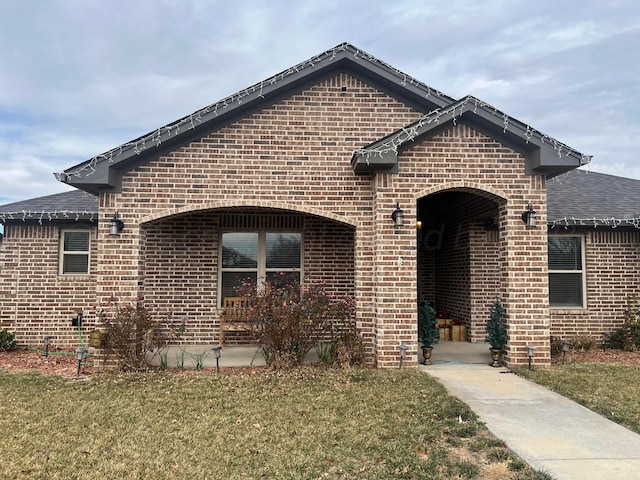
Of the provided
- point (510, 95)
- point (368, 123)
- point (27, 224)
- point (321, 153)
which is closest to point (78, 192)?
point (27, 224)

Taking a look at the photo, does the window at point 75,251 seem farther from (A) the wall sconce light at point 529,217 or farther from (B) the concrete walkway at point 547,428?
(A) the wall sconce light at point 529,217

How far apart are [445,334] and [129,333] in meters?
6.87

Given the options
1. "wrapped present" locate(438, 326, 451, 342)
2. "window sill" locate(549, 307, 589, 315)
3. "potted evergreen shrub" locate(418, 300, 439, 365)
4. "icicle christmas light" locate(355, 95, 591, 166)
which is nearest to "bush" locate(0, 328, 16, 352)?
"icicle christmas light" locate(355, 95, 591, 166)

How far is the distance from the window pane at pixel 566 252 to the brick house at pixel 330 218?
46 millimetres

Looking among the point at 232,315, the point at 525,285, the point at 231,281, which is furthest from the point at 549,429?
the point at 231,281

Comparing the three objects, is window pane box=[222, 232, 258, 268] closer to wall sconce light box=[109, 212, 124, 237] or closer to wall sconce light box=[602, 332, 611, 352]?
wall sconce light box=[109, 212, 124, 237]

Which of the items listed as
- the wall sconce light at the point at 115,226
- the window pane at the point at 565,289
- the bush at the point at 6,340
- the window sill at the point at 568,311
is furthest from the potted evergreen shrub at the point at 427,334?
the bush at the point at 6,340

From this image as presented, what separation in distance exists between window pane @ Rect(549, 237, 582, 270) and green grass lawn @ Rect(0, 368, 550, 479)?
17.3 ft

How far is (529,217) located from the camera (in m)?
7.59

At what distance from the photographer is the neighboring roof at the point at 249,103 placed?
24.4 ft

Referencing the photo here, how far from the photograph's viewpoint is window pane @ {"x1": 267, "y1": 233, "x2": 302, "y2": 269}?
397 inches

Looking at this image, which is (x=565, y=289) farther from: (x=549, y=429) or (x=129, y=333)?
(x=129, y=333)

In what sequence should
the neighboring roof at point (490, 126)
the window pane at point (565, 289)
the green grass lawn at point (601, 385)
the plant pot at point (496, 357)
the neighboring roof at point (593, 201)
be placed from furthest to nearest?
the window pane at point (565, 289) → the neighboring roof at point (593, 201) → the plant pot at point (496, 357) → the neighboring roof at point (490, 126) → the green grass lawn at point (601, 385)

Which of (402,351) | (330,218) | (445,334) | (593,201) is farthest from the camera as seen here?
(593,201)
